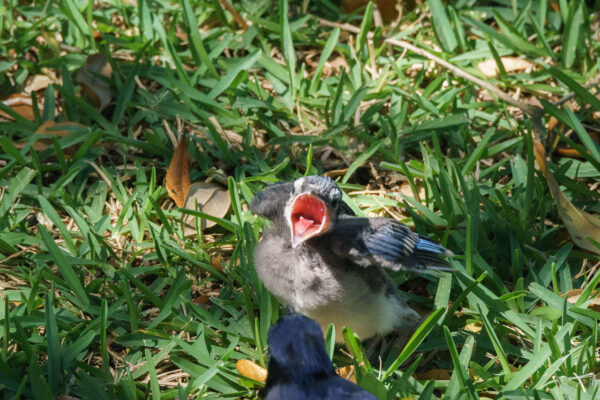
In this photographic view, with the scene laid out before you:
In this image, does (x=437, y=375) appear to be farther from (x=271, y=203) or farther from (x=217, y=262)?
(x=217, y=262)

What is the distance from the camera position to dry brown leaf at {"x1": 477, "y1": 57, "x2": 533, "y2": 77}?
540 centimetres

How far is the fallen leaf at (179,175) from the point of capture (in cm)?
450

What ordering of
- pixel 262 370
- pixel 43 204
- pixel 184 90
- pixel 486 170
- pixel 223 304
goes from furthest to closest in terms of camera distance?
pixel 184 90 < pixel 486 170 < pixel 43 204 < pixel 223 304 < pixel 262 370

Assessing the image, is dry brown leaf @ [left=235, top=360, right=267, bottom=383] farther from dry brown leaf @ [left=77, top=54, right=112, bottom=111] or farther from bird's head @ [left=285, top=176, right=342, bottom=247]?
dry brown leaf @ [left=77, top=54, right=112, bottom=111]

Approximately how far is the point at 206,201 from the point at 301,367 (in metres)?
1.82

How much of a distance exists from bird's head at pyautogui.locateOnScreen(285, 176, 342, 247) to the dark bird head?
1.92 feet

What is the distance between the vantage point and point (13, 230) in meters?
4.32

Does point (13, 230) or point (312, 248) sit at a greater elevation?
point (312, 248)

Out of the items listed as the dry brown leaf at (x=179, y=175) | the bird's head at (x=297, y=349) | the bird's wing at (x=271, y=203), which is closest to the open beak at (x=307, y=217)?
the bird's wing at (x=271, y=203)

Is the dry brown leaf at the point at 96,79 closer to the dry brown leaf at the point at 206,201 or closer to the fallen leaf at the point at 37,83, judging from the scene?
the fallen leaf at the point at 37,83

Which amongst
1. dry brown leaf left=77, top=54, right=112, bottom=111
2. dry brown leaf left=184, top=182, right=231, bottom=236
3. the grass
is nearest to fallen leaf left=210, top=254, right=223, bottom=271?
the grass

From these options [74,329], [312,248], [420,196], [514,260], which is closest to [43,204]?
[74,329]

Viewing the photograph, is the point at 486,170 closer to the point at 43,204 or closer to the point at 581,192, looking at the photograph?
the point at 581,192

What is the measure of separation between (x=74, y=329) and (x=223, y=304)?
2.31 ft
